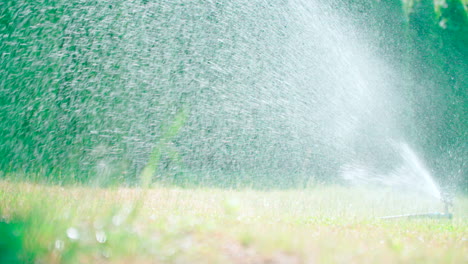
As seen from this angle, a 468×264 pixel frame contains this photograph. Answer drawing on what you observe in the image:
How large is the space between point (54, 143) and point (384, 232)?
210 inches

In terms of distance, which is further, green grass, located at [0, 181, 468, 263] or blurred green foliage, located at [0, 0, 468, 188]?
blurred green foliage, located at [0, 0, 468, 188]

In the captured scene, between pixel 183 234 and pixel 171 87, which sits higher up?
pixel 183 234

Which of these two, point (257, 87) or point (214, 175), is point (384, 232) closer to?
point (214, 175)

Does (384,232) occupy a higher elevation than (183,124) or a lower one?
higher

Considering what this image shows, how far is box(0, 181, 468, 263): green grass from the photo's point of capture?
2938 mm

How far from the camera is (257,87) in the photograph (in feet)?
32.6

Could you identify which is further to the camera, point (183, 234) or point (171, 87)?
point (171, 87)

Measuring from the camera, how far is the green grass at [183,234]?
9.64 ft

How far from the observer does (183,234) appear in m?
3.45

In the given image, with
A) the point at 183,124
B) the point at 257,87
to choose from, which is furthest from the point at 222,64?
the point at 183,124

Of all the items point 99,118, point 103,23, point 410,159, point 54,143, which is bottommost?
point 54,143

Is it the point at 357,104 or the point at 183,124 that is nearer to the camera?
the point at 183,124

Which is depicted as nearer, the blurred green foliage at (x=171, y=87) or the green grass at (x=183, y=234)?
the green grass at (x=183, y=234)

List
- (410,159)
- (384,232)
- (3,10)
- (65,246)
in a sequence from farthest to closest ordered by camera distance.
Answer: (410,159), (3,10), (384,232), (65,246)
